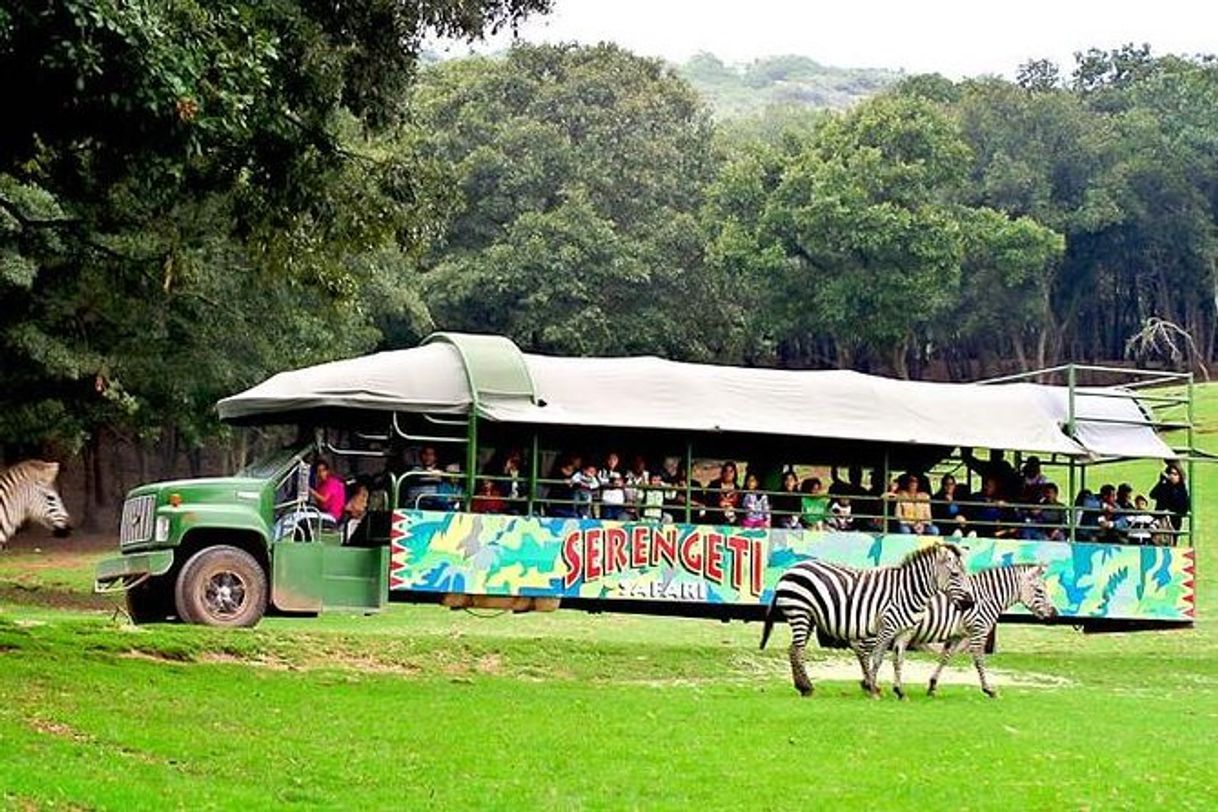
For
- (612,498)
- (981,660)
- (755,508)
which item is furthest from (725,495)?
(981,660)

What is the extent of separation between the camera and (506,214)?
203ft

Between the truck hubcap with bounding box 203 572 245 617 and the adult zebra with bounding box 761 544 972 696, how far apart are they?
603 centimetres

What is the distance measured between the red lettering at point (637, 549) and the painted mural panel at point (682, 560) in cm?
1

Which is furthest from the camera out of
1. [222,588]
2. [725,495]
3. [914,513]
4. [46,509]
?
[46,509]

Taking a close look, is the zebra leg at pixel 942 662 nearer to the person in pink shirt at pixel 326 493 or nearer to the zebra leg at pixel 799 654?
the zebra leg at pixel 799 654

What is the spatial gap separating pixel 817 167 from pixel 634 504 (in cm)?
4123

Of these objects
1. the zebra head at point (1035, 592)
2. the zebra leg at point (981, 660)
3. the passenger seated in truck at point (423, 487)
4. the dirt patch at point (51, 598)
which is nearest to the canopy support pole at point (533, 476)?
the passenger seated in truck at point (423, 487)

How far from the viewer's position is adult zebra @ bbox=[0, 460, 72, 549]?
22.5 m

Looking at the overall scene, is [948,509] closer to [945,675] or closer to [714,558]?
[945,675]

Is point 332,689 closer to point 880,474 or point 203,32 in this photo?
point 203,32

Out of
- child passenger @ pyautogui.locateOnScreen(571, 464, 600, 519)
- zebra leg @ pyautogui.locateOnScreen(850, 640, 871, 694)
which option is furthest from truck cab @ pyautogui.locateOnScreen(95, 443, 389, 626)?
zebra leg @ pyautogui.locateOnScreen(850, 640, 871, 694)

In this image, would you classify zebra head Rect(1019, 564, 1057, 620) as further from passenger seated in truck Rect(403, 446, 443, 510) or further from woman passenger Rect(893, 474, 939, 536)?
passenger seated in truck Rect(403, 446, 443, 510)

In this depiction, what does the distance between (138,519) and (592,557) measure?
5192mm

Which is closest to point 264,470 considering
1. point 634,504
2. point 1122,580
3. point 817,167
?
point 634,504
